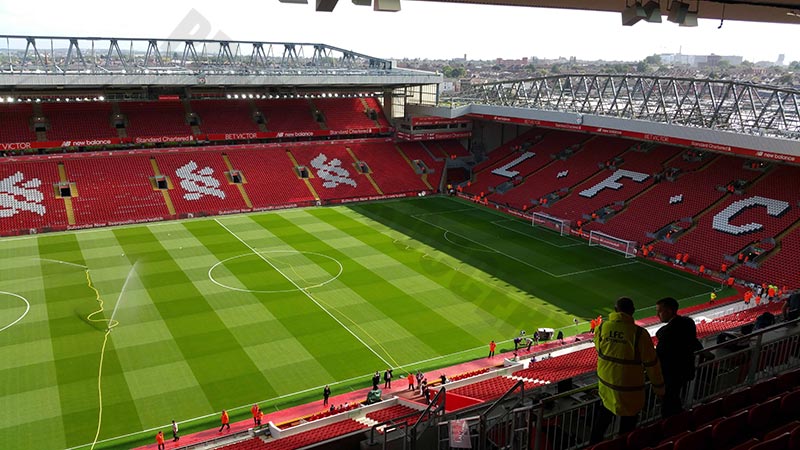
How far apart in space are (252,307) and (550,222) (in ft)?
75.4

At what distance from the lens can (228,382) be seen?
69.6 feet

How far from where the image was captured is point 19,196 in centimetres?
3997

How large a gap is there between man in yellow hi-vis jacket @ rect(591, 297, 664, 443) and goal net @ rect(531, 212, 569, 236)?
3476cm

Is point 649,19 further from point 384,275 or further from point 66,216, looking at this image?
point 66,216

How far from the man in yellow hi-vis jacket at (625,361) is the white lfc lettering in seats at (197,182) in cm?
4121

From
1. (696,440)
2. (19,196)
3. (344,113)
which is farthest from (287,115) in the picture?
(696,440)

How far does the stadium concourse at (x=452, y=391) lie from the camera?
1639 cm

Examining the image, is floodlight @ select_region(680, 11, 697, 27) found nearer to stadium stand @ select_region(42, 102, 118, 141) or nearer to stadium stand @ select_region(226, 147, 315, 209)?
stadium stand @ select_region(226, 147, 315, 209)

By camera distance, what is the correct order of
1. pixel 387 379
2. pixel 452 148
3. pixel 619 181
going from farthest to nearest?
pixel 452 148
pixel 619 181
pixel 387 379

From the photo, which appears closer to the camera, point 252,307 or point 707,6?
point 707,6

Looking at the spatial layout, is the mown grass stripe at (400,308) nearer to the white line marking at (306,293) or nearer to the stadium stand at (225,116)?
the white line marking at (306,293)

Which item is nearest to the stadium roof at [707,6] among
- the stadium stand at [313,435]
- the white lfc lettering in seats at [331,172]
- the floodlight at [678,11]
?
the floodlight at [678,11]

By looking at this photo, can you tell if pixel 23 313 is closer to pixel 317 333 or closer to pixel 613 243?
pixel 317 333

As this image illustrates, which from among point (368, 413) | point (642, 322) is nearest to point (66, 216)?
point (368, 413)
